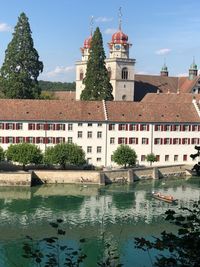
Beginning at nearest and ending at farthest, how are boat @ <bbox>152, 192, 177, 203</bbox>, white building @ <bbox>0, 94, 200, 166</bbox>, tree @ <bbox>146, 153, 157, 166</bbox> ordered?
boat @ <bbox>152, 192, 177, 203</bbox> → white building @ <bbox>0, 94, 200, 166</bbox> → tree @ <bbox>146, 153, 157, 166</bbox>

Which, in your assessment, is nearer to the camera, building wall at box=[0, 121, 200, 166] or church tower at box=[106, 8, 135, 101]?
building wall at box=[0, 121, 200, 166]

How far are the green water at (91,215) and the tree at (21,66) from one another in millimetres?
18371

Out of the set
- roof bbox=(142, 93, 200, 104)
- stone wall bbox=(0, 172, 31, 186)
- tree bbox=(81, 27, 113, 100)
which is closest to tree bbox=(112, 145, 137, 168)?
tree bbox=(81, 27, 113, 100)

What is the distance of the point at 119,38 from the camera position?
8856 centimetres

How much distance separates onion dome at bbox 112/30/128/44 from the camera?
3482 inches

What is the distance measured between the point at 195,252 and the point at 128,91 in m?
80.5

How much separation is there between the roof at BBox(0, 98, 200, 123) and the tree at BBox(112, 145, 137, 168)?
12.9 ft

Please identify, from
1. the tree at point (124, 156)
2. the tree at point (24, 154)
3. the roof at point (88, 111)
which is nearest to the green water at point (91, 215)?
the tree at point (124, 156)

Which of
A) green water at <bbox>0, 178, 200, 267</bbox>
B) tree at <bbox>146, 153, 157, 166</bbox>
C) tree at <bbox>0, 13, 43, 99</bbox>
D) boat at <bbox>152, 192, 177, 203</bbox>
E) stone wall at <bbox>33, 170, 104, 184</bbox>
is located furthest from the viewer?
tree at <bbox>0, 13, 43, 99</bbox>

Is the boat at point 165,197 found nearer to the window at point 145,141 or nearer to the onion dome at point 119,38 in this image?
the window at point 145,141

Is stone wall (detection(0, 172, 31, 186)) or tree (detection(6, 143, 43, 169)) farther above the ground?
tree (detection(6, 143, 43, 169))

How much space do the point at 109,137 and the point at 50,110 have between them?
748 centimetres

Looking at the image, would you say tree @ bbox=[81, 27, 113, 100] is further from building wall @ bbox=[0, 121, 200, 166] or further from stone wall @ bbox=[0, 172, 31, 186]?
stone wall @ bbox=[0, 172, 31, 186]

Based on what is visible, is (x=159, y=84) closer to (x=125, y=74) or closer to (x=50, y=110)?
(x=125, y=74)
